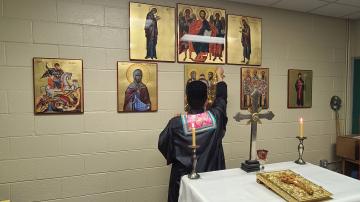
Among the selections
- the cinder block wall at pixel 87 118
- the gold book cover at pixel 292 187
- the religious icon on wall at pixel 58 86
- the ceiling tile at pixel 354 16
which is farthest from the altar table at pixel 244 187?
the ceiling tile at pixel 354 16

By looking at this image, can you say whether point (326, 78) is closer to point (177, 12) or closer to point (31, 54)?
point (177, 12)

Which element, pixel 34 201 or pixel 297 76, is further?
pixel 297 76

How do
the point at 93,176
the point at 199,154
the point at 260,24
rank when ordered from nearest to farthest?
the point at 199,154 < the point at 93,176 < the point at 260,24

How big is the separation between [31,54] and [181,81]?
1.40m

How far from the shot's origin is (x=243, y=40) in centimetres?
289

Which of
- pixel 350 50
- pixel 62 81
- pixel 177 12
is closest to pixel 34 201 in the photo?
pixel 62 81

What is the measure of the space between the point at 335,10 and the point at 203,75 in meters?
1.88

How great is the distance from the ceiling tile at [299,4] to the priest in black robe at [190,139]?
1.63 meters

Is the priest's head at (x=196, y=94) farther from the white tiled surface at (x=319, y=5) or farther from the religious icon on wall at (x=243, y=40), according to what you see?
the white tiled surface at (x=319, y=5)

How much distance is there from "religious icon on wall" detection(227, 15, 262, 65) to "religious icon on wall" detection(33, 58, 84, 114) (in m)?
1.60

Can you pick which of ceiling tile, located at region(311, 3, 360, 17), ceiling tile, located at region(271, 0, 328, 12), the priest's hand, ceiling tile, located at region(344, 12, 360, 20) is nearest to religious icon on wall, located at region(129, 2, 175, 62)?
the priest's hand

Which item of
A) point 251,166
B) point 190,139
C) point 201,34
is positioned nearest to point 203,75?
point 201,34

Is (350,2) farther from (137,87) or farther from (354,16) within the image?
(137,87)

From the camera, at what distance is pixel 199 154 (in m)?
2.03
